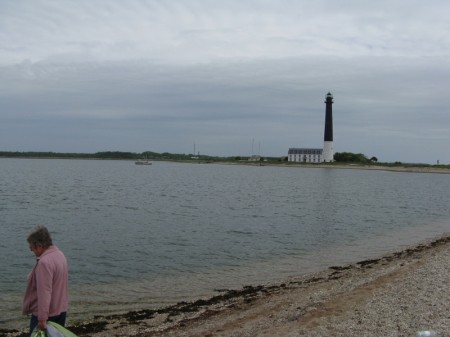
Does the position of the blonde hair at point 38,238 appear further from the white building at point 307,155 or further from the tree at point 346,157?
the tree at point 346,157

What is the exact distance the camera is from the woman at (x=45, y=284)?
6184mm

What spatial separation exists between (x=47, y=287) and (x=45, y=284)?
0.17 ft

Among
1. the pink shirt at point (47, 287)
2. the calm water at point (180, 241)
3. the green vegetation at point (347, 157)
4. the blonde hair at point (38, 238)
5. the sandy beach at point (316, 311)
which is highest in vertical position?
the green vegetation at point (347, 157)

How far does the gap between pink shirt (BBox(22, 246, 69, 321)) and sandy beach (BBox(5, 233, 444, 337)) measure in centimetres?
438

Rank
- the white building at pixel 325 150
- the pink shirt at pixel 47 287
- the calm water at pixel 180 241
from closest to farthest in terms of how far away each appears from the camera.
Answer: the pink shirt at pixel 47 287
the calm water at pixel 180 241
the white building at pixel 325 150

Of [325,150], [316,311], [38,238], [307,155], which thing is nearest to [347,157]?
[307,155]

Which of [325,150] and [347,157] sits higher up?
[325,150]

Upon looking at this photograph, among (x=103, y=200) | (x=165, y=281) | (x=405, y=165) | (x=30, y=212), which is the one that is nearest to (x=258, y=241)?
(x=165, y=281)

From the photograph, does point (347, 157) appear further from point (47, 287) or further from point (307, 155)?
point (47, 287)

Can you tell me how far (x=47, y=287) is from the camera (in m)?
6.20

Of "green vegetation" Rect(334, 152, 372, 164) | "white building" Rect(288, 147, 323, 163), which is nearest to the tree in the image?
"green vegetation" Rect(334, 152, 372, 164)

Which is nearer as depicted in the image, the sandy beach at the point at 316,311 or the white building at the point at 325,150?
the sandy beach at the point at 316,311

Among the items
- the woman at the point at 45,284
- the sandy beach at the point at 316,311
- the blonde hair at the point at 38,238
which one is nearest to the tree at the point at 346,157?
the sandy beach at the point at 316,311

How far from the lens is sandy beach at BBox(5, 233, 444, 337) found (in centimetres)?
956
